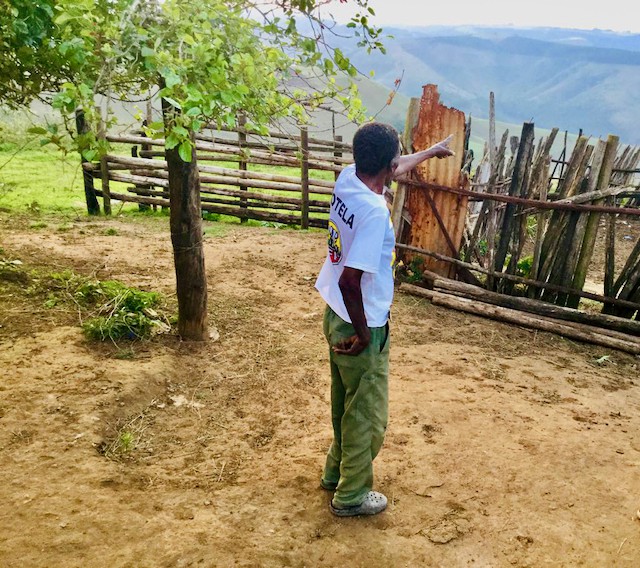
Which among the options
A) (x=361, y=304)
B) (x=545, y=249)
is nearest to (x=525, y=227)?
(x=545, y=249)

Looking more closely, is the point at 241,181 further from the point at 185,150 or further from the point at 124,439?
the point at 185,150

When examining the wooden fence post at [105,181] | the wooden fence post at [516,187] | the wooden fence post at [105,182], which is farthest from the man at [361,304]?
the wooden fence post at [105,182]

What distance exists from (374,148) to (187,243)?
241cm

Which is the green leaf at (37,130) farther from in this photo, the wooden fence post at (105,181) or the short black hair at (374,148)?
the wooden fence post at (105,181)

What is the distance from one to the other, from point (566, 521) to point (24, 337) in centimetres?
414

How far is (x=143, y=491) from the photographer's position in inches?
110

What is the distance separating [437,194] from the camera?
20.0ft

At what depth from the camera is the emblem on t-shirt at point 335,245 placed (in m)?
2.40

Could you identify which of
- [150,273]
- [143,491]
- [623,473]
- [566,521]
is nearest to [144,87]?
[143,491]

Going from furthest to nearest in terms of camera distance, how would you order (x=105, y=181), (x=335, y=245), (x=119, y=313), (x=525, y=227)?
(x=105, y=181) → (x=525, y=227) → (x=119, y=313) → (x=335, y=245)

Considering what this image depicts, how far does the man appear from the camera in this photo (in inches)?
86.8

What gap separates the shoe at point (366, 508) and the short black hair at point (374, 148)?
1.65 meters

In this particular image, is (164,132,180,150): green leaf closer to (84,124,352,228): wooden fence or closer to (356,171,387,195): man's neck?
(356,171,387,195): man's neck

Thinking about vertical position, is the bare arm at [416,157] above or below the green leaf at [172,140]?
below
